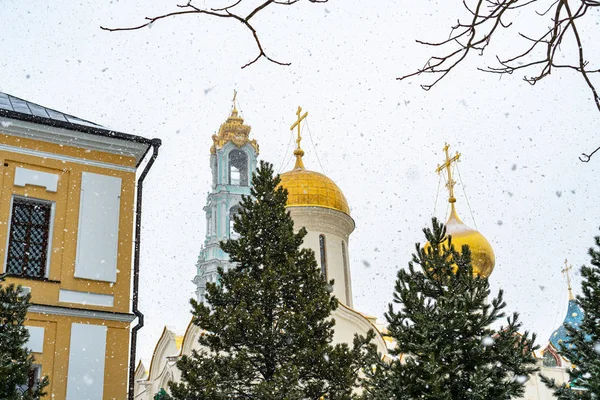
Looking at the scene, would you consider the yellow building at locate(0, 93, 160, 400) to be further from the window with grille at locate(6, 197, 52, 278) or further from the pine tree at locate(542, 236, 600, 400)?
the pine tree at locate(542, 236, 600, 400)

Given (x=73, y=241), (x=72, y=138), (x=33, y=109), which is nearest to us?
(x=73, y=241)

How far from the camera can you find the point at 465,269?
1055 centimetres

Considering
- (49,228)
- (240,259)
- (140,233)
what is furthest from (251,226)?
(49,228)

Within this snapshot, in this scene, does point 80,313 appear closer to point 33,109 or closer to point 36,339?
point 36,339

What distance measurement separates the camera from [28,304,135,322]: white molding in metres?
10.3

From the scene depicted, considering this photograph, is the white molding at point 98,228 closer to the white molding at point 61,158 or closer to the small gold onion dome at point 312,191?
the white molding at point 61,158

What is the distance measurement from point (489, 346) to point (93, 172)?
657cm

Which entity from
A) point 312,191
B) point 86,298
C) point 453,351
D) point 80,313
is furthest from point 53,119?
point 312,191

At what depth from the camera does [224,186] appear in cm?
4703

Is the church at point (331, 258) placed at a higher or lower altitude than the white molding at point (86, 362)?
higher

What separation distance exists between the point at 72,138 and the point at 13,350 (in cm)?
433

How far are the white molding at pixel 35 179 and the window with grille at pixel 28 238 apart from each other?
0.24m

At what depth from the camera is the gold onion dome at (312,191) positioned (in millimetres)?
22391

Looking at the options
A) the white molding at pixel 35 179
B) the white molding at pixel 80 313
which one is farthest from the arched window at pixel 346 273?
the white molding at pixel 35 179
